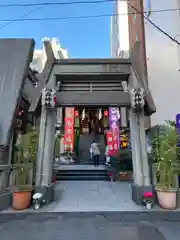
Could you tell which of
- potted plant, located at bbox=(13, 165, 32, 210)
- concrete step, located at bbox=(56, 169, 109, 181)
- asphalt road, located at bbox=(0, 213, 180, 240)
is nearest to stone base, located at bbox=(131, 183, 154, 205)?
asphalt road, located at bbox=(0, 213, 180, 240)

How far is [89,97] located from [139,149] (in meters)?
2.12

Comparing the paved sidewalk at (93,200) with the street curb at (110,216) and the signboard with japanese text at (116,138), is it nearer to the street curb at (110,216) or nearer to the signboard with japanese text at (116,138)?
the street curb at (110,216)

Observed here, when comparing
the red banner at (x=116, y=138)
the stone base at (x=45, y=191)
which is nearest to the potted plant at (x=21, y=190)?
the stone base at (x=45, y=191)

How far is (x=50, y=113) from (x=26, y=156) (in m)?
1.42

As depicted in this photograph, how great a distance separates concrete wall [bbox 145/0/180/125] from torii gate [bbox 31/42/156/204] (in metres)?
3.29

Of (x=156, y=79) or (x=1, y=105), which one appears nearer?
(x=1, y=105)

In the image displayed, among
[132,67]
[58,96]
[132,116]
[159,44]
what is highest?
[159,44]

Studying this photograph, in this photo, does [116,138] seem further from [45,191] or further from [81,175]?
[45,191]

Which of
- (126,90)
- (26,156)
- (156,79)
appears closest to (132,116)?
(126,90)

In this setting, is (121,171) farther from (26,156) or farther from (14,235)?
(14,235)

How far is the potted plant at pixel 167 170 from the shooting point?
4652 mm

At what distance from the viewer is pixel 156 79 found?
33.1 feet

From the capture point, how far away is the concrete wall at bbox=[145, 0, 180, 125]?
7885 mm

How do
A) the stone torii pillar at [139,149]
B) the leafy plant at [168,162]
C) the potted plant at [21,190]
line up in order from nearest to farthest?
Result: the potted plant at [21,190] < the leafy plant at [168,162] < the stone torii pillar at [139,149]
